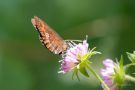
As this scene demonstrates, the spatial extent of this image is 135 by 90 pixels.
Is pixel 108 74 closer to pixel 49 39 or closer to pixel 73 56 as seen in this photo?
pixel 73 56

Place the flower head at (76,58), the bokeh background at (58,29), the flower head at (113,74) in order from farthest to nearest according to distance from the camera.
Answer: the bokeh background at (58,29)
the flower head at (76,58)
the flower head at (113,74)

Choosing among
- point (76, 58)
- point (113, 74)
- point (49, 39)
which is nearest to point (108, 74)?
point (113, 74)

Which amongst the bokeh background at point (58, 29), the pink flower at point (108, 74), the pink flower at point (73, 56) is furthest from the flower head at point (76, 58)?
the bokeh background at point (58, 29)

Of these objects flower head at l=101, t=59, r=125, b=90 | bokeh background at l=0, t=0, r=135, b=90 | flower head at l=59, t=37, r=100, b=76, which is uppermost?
bokeh background at l=0, t=0, r=135, b=90

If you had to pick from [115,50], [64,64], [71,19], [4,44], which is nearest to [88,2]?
[71,19]

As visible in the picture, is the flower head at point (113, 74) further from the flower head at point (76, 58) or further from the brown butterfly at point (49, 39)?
the brown butterfly at point (49, 39)

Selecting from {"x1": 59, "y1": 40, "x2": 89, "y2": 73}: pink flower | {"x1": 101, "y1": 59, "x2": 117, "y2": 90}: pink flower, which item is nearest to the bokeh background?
{"x1": 59, "y1": 40, "x2": 89, "y2": 73}: pink flower

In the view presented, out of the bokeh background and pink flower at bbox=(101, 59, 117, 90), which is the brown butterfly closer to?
pink flower at bbox=(101, 59, 117, 90)
